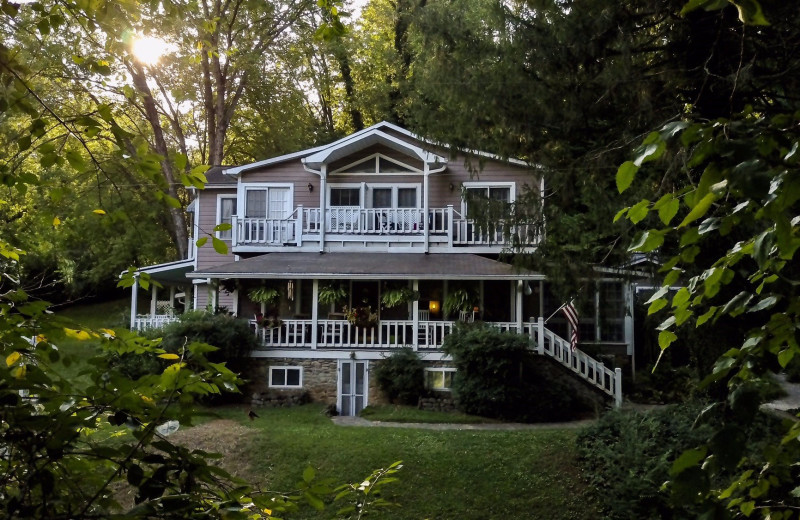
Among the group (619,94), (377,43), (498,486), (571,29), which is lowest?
(498,486)

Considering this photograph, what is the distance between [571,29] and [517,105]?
4.66 ft

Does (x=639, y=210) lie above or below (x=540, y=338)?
above

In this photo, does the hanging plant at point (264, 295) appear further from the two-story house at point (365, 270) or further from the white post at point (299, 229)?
the white post at point (299, 229)

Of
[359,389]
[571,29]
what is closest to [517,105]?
[571,29]

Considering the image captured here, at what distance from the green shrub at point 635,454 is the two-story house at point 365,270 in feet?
12.7

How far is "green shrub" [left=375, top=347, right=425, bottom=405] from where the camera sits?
15750 millimetres

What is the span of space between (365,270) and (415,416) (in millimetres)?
3975

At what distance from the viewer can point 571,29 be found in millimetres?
9789

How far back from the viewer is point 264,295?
17.2 m

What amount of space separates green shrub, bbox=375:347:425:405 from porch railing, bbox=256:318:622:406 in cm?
65

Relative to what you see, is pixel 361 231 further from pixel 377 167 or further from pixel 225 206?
pixel 225 206

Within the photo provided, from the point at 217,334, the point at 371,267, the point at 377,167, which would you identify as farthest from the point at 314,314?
the point at 377,167

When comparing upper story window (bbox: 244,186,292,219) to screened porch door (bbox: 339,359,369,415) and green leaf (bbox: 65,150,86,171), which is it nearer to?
screened porch door (bbox: 339,359,369,415)

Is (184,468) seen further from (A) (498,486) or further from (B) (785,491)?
(A) (498,486)
